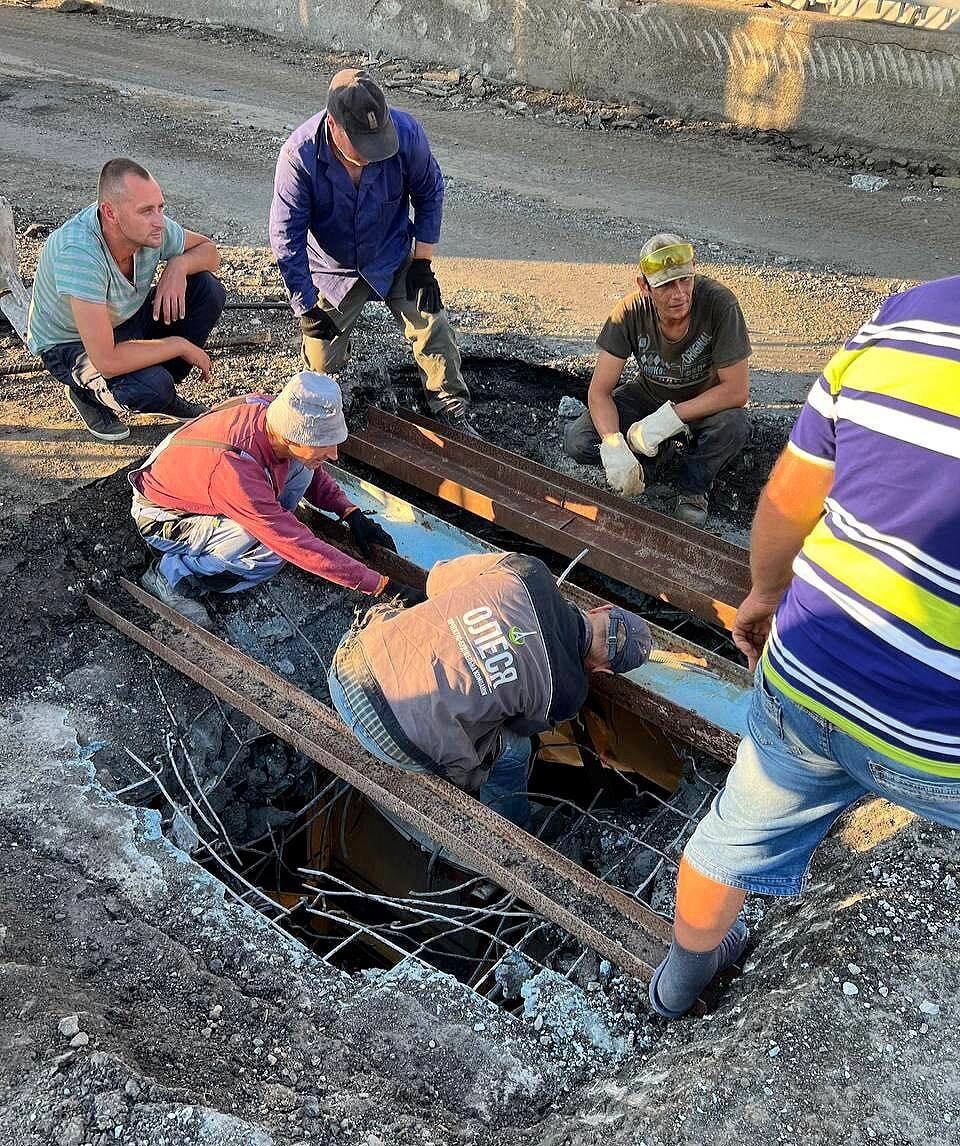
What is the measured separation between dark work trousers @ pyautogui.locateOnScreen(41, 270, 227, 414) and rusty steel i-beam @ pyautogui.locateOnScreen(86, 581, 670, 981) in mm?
1267

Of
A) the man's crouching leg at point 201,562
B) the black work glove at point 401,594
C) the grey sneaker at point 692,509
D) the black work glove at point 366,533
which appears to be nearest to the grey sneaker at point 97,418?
the man's crouching leg at point 201,562

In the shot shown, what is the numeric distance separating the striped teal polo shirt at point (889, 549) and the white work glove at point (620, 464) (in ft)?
9.26

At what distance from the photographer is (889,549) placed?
6.35 ft

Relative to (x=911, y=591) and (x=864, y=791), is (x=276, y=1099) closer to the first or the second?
(x=864, y=791)

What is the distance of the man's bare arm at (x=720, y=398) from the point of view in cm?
495

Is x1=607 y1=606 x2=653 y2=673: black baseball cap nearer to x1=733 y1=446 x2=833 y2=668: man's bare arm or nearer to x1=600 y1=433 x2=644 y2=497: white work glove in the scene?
x1=733 y1=446 x2=833 y2=668: man's bare arm

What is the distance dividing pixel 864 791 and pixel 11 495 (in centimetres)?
418

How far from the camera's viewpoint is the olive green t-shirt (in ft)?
15.9

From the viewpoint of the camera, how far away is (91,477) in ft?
16.6

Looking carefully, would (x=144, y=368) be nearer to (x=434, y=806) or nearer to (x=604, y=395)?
(x=604, y=395)

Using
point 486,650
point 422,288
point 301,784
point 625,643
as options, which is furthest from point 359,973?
point 422,288

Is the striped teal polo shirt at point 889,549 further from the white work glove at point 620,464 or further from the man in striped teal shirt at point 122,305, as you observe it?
the man in striped teal shirt at point 122,305

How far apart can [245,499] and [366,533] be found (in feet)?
2.39

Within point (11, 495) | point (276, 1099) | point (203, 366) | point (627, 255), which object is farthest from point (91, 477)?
point (627, 255)
